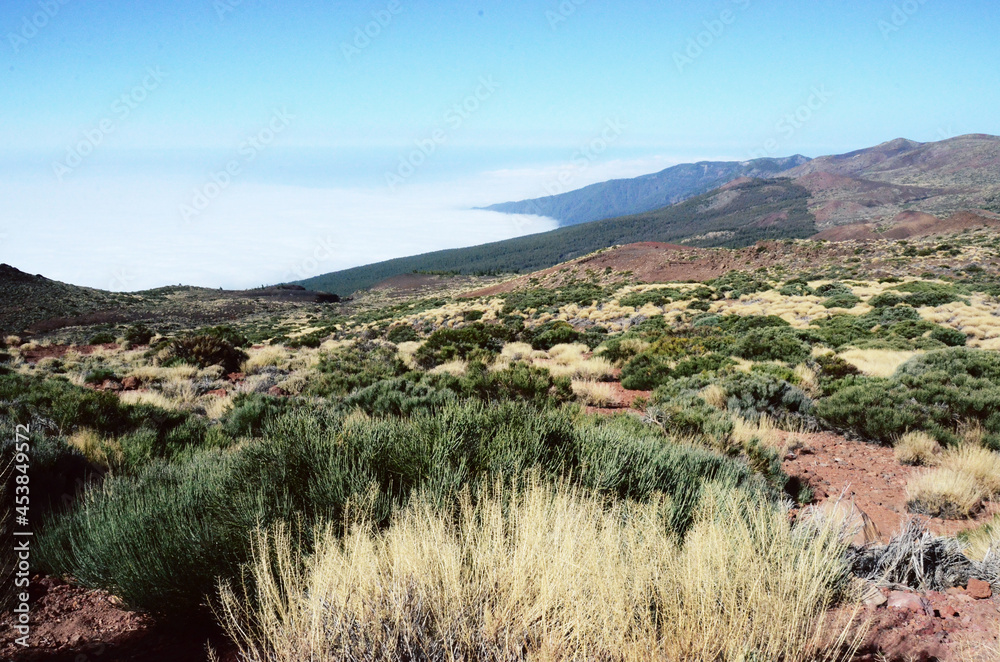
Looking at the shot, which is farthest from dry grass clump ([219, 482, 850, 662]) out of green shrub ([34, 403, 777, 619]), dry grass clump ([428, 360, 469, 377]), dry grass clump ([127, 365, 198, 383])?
dry grass clump ([127, 365, 198, 383])

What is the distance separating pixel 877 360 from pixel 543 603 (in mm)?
11542

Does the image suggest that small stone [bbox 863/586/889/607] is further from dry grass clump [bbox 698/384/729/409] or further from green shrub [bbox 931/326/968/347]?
green shrub [bbox 931/326/968/347]

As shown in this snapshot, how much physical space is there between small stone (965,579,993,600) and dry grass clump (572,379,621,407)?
5643mm

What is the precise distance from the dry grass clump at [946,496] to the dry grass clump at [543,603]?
3.08m

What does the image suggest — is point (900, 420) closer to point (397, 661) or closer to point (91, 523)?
point (397, 661)

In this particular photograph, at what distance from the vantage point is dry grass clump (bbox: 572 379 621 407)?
885cm

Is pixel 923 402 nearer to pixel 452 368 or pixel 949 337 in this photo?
pixel 949 337

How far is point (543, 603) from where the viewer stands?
Result: 2098 millimetres

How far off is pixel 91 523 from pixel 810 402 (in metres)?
8.80

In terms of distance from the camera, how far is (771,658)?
1990 mm

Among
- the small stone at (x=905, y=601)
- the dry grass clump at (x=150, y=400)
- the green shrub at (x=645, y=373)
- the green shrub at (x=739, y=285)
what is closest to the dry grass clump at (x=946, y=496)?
the small stone at (x=905, y=601)

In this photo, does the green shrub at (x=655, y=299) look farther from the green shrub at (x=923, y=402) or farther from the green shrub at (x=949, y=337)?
the green shrub at (x=923, y=402)

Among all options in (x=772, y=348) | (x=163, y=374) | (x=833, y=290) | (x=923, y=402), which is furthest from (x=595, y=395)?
(x=833, y=290)

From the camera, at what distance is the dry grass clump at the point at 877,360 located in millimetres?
9484
